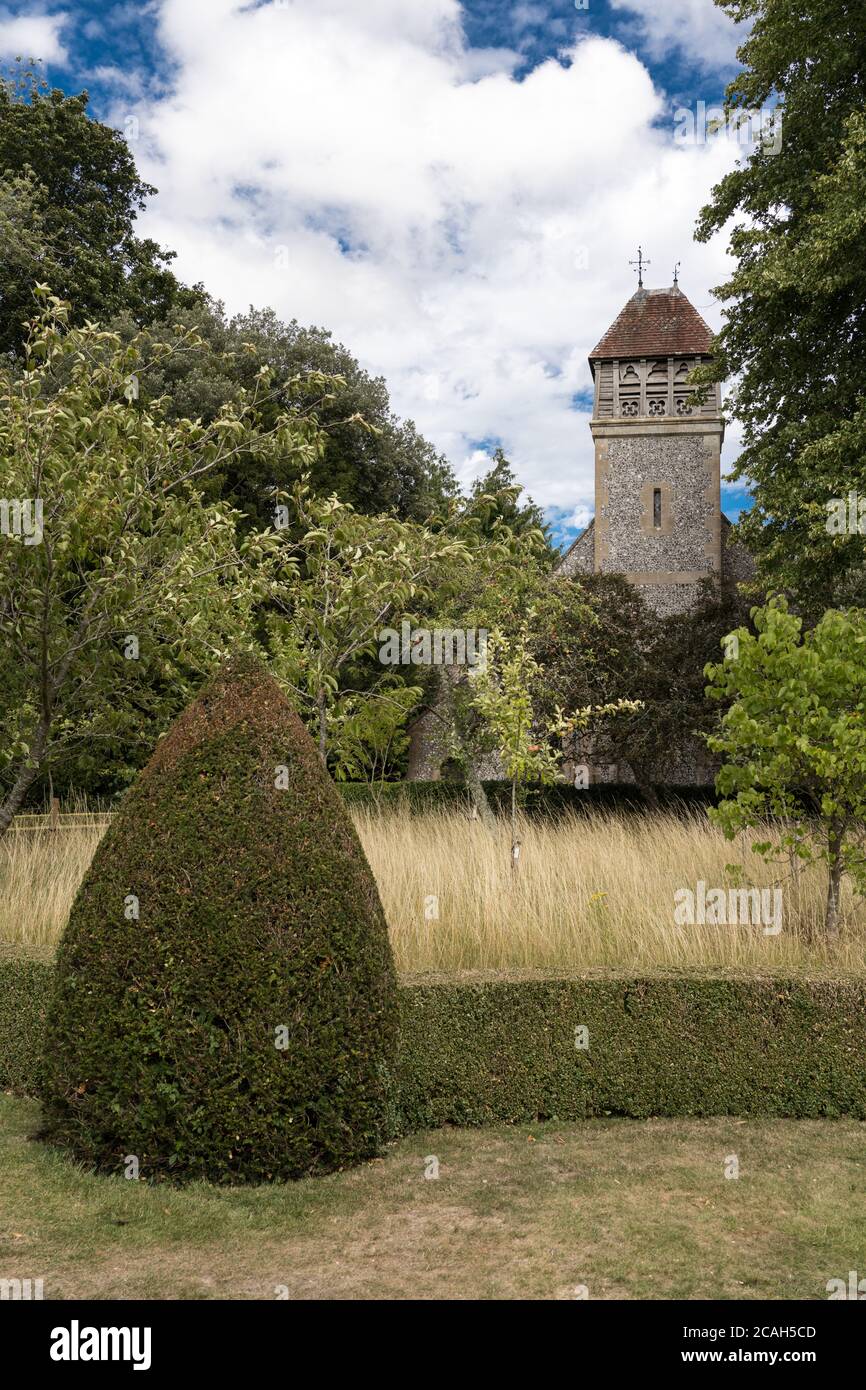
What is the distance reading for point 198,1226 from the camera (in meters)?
4.21

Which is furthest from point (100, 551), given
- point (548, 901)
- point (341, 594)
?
point (548, 901)

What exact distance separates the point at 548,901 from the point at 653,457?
78.8 feet

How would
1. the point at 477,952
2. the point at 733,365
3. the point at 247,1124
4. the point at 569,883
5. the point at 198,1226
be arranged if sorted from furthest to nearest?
the point at 733,365
the point at 569,883
the point at 477,952
the point at 247,1124
the point at 198,1226

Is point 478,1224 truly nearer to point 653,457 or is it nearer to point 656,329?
point 653,457

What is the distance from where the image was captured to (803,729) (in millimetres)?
7195

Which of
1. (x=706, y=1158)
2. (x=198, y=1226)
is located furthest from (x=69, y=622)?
(x=706, y=1158)

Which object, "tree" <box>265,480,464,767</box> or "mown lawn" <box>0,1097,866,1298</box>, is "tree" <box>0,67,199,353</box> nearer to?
"tree" <box>265,480,464,767</box>

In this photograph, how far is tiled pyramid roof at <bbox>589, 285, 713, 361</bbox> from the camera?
96.6 ft

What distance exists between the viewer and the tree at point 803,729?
715cm

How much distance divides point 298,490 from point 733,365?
35.2 ft

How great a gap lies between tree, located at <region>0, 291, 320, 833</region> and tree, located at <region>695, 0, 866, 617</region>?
9209 millimetres

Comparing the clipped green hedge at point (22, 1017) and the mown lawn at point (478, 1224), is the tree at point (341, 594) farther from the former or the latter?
the mown lawn at point (478, 1224)

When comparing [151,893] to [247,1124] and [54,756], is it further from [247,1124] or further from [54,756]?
[54,756]

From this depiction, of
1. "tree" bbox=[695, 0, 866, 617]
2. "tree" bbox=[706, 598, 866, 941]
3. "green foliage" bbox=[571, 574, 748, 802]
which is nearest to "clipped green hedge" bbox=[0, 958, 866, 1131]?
"tree" bbox=[706, 598, 866, 941]
